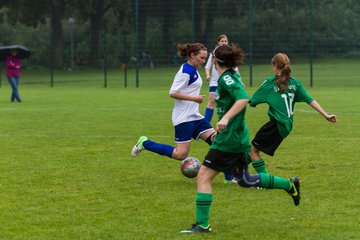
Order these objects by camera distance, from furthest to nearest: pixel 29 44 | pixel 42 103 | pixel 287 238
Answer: pixel 29 44, pixel 42 103, pixel 287 238

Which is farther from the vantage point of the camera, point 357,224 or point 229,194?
point 229,194

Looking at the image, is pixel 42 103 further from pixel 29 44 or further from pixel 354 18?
pixel 29 44

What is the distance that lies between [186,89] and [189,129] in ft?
1.60

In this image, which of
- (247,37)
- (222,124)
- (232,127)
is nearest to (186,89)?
(232,127)

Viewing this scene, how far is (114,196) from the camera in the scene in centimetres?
896

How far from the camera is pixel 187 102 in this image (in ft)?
31.6

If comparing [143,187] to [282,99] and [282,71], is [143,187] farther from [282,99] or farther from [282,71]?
[282,71]

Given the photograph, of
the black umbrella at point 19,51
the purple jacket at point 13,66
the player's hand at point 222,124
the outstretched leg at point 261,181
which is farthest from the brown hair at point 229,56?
the black umbrella at point 19,51

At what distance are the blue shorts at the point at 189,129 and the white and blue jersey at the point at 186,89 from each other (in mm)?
49

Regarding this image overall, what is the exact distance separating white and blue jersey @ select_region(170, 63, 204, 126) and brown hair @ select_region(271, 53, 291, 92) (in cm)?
108

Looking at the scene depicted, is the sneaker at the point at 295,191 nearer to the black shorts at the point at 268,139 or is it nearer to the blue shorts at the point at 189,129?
the black shorts at the point at 268,139

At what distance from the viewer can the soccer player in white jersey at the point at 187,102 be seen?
928 cm

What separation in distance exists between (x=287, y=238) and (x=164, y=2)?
35314mm

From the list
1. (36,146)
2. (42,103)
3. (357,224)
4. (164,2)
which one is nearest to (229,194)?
(357,224)
